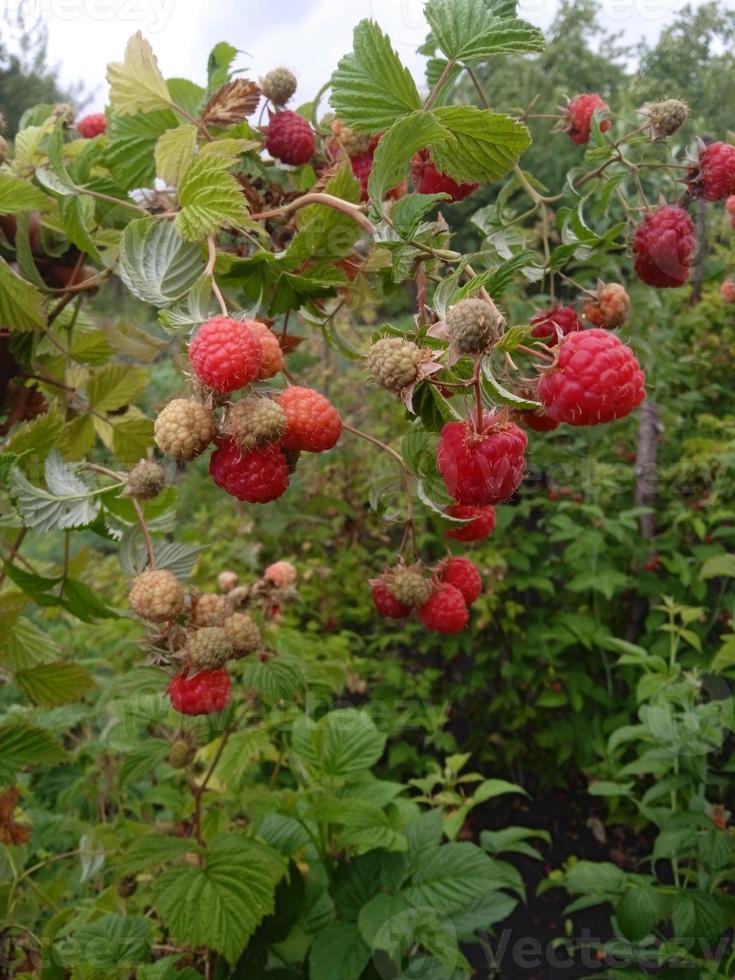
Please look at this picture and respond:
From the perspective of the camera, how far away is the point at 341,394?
9.95ft

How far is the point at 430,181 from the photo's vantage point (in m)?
0.65

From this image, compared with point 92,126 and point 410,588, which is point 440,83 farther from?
point 92,126

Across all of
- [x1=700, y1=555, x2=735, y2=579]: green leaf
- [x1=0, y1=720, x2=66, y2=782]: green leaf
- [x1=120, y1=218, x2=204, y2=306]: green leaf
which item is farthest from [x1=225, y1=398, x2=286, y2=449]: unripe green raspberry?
[x1=700, y1=555, x2=735, y2=579]: green leaf

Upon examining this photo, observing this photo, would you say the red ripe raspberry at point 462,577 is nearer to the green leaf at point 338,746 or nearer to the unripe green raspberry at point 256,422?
the unripe green raspberry at point 256,422

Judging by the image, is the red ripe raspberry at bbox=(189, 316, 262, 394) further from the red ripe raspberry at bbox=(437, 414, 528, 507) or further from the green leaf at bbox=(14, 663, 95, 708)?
the green leaf at bbox=(14, 663, 95, 708)

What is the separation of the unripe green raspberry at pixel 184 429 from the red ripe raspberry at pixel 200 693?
24 cm

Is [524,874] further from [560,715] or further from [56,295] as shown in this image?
[56,295]

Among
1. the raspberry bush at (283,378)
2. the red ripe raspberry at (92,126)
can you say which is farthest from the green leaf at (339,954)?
the red ripe raspberry at (92,126)

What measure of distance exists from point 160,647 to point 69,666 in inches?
9.6

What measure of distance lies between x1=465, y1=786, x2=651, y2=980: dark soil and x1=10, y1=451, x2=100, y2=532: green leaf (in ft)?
4.59

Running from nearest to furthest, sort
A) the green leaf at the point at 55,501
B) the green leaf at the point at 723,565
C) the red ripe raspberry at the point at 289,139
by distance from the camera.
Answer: the green leaf at the point at 55,501 → the red ripe raspberry at the point at 289,139 → the green leaf at the point at 723,565

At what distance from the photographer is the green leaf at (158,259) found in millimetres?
561

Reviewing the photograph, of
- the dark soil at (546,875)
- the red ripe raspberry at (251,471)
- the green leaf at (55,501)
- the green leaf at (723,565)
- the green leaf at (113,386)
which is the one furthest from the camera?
the dark soil at (546,875)

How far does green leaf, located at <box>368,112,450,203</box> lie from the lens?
0.47 m
